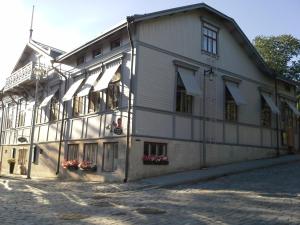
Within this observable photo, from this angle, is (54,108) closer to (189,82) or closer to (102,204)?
(189,82)

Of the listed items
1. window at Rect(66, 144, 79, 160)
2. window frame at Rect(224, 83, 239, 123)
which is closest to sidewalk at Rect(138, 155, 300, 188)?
window frame at Rect(224, 83, 239, 123)

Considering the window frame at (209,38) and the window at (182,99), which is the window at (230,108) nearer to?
the window frame at (209,38)

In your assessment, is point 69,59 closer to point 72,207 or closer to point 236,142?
point 236,142

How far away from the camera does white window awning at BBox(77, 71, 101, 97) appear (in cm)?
2109

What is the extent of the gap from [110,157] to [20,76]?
13167 millimetres

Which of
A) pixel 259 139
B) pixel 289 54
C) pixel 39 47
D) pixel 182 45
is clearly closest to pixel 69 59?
pixel 39 47

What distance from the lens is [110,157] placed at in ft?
63.4

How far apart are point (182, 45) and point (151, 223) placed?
13.8 metres

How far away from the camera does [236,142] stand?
22938 mm

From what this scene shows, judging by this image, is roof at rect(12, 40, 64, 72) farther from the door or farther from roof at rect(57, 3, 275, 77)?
the door

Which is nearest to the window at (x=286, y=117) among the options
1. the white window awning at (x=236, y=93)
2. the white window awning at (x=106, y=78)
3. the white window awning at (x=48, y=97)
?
the white window awning at (x=236, y=93)

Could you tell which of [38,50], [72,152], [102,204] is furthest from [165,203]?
[38,50]

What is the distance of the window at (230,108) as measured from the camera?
2291 cm

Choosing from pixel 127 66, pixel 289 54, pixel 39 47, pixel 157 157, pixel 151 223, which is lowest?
pixel 151 223
